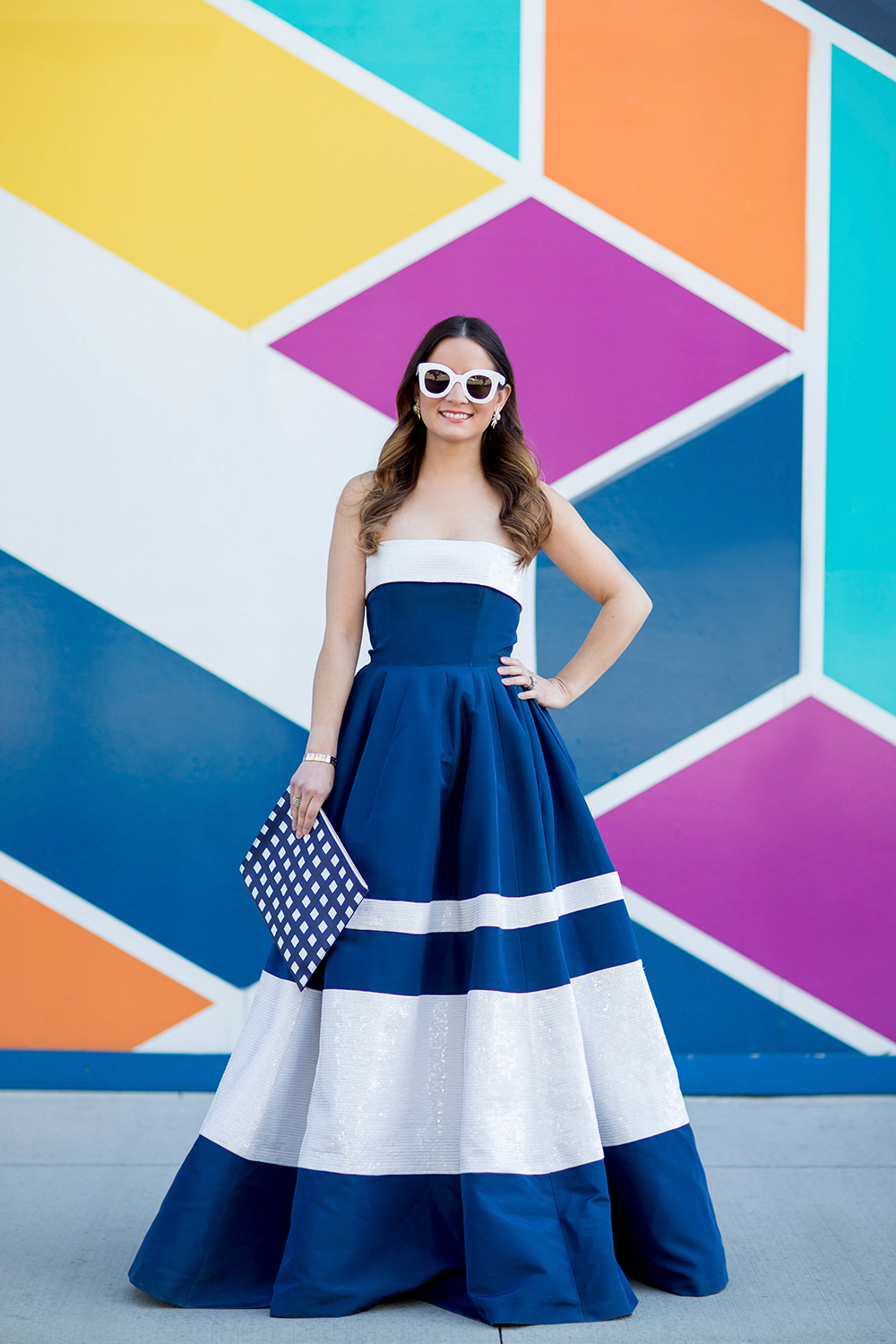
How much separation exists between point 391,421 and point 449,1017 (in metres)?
1.64

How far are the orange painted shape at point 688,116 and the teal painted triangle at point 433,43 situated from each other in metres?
0.13

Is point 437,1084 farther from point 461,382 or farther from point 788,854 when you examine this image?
point 788,854

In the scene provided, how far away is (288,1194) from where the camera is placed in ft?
5.95

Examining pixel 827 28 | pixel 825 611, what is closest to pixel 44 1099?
pixel 825 611

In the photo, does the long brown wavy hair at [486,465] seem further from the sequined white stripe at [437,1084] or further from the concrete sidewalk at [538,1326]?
A: the concrete sidewalk at [538,1326]

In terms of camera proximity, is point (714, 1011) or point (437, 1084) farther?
point (714, 1011)

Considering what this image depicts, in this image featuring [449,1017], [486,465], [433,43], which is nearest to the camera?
[449,1017]

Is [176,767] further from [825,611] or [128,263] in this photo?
[825,611]

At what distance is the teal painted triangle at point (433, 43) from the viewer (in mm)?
2906

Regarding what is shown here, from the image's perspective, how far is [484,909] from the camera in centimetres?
178

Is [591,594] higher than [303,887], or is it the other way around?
[591,594]

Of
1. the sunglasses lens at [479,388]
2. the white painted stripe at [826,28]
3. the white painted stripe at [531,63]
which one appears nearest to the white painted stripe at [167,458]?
the white painted stripe at [531,63]

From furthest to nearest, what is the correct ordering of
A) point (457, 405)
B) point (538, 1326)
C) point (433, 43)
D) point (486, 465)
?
point (433, 43) → point (486, 465) → point (457, 405) → point (538, 1326)

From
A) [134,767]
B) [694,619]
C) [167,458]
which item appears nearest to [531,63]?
[167,458]
